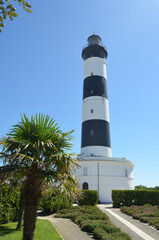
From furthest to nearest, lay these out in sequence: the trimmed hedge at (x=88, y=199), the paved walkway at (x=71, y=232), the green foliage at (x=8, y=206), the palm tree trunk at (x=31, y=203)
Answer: the trimmed hedge at (x=88, y=199), the green foliage at (x=8, y=206), the paved walkway at (x=71, y=232), the palm tree trunk at (x=31, y=203)

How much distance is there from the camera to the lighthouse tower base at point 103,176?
2369cm

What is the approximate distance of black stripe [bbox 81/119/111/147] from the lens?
2666 centimetres

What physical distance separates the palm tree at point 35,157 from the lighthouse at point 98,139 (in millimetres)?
14999

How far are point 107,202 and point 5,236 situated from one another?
1818 cm

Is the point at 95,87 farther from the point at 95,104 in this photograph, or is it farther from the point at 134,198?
the point at 134,198

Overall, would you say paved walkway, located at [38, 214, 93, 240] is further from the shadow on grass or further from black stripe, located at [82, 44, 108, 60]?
black stripe, located at [82, 44, 108, 60]

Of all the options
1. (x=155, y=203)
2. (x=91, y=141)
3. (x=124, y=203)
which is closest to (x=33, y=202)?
(x=124, y=203)

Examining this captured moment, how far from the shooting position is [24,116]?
625 cm

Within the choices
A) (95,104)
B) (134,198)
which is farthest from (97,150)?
(134,198)

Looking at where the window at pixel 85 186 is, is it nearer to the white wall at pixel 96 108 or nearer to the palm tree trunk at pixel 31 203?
the white wall at pixel 96 108

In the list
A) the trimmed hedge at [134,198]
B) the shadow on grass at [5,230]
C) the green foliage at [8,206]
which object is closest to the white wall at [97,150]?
the trimmed hedge at [134,198]

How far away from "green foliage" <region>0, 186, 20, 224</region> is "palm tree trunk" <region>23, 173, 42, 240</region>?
4.28 m

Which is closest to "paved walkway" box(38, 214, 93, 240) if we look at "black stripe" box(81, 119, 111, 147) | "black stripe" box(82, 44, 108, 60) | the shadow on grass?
the shadow on grass

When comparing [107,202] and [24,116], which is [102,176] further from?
[24,116]
